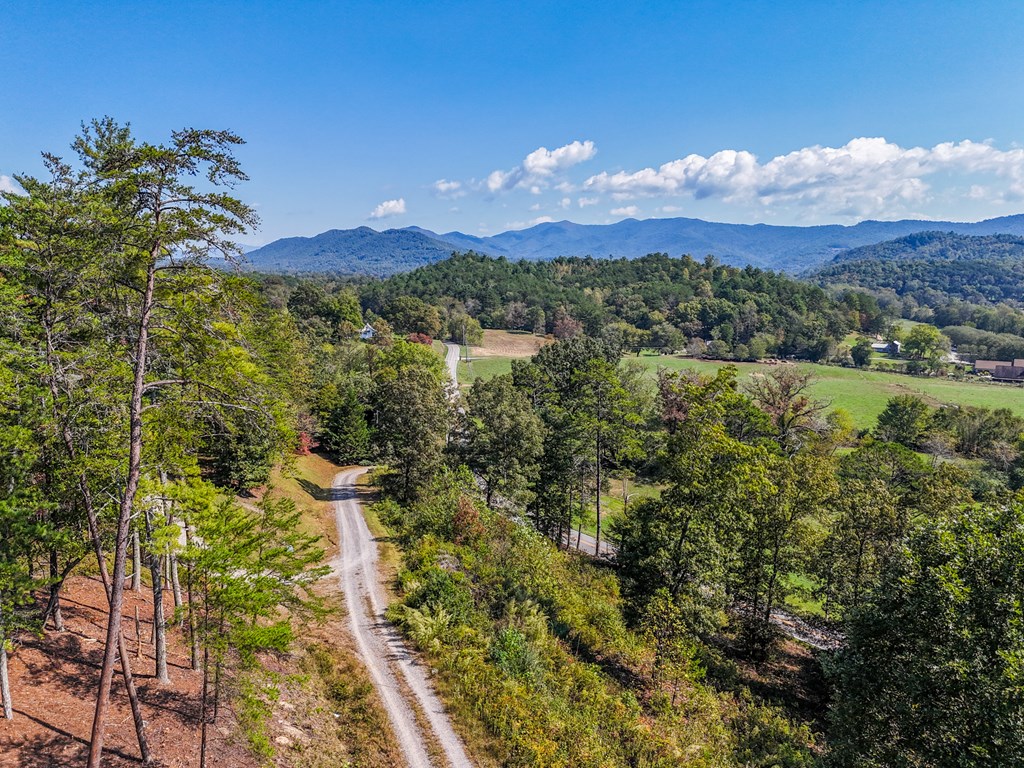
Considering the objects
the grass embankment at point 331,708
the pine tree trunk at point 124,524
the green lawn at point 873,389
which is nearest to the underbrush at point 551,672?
the grass embankment at point 331,708

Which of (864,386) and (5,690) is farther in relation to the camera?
(864,386)

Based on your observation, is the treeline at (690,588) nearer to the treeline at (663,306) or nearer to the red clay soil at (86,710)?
the red clay soil at (86,710)

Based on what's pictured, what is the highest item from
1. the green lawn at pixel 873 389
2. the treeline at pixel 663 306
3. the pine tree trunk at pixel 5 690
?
the treeline at pixel 663 306

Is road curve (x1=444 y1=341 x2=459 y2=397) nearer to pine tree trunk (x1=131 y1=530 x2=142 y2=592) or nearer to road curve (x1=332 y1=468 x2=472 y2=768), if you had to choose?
road curve (x1=332 y1=468 x2=472 y2=768)

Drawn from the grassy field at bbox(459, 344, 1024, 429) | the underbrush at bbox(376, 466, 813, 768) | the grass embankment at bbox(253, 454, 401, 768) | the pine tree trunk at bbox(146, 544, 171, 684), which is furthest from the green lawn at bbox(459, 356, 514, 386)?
the pine tree trunk at bbox(146, 544, 171, 684)

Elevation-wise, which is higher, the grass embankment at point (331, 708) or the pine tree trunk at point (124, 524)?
the pine tree trunk at point (124, 524)

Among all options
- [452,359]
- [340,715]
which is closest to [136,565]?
[340,715]

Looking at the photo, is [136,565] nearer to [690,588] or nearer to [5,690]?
[5,690]
